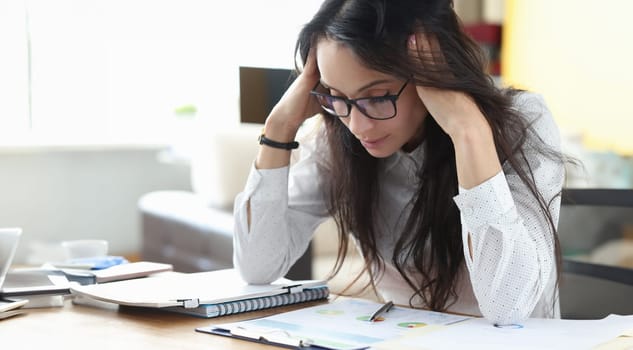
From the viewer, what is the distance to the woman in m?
1.32

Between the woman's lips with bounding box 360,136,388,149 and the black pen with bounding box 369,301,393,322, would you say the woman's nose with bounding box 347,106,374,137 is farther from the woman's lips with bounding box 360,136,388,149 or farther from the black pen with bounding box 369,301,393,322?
the black pen with bounding box 369,301,393,322

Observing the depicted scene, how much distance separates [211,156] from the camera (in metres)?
3.31

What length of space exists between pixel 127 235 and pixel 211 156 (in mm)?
1275

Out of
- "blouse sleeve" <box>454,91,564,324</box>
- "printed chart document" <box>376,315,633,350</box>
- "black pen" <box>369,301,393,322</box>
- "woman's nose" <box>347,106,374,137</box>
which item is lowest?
"black pen" <box>369,301,393,322</box>

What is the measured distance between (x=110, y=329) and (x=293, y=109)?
1.80 ft

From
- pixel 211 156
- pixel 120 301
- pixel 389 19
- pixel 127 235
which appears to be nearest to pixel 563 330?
pixel 389 19

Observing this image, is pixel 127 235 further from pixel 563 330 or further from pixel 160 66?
pixel 563 330

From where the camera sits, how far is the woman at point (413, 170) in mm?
1320

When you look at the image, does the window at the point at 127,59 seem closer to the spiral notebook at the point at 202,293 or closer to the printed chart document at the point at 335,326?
the spiral notebook at the point at 202,293

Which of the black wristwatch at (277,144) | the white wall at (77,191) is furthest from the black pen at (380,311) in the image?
the white wall at (77,191)

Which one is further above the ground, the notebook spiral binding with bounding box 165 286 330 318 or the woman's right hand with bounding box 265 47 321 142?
the woman's right hand with bounding box 265 47 321 142

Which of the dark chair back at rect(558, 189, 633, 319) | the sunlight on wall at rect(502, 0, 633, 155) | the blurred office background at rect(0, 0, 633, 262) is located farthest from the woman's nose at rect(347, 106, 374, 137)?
the sunlight on wall at rect(502, 0, 633, 155)

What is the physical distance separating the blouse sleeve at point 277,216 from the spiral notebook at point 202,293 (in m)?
0.04

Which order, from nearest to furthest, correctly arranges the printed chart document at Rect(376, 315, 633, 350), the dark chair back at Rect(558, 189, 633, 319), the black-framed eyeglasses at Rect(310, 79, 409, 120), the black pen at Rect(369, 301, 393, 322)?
1. the printed chart document at Rect(376, 315, 633, 350)
2. the black pen at Rect(369, 301, 393, 322)
3. the black-framed eyeglasses at Rect(310, 79, 409, 120)
4. the dark chair back at Rect(558, 189, 633, 319)
